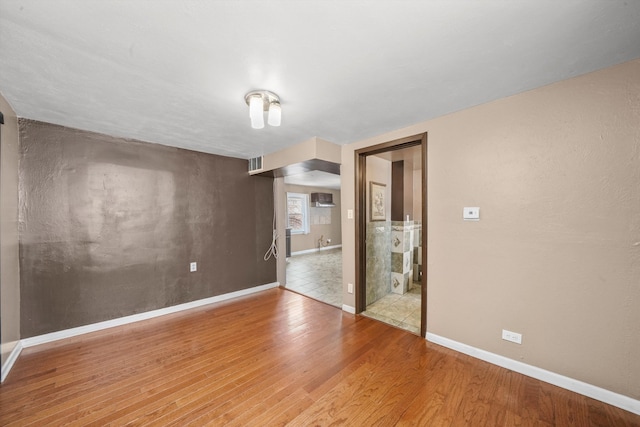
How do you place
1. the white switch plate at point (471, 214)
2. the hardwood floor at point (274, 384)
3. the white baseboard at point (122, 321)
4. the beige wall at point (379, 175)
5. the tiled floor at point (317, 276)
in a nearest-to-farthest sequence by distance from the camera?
the hardwood floor at point (274, 384), the white switch plate at point (471, 214), the white baseboard at point (122, 321), the beige wall at point (379, 175), the tiled floor at point (317, 276)

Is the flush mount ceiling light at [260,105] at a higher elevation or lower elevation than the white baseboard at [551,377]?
higher

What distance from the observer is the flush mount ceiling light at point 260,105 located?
5.73 feet

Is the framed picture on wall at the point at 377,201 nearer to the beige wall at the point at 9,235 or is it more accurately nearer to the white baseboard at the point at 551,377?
the white baseboard at the point at 551,377

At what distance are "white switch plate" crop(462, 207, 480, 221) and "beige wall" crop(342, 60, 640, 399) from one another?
42mm

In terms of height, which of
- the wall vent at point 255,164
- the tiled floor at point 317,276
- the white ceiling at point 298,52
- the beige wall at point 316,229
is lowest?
the tiled floor at point 317,276

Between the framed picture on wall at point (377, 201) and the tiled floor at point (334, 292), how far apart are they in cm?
127

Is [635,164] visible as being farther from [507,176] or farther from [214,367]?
[214,367]

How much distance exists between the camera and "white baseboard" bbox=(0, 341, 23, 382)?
1.87 metres

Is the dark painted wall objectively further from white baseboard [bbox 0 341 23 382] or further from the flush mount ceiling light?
the flush mount ceiling light

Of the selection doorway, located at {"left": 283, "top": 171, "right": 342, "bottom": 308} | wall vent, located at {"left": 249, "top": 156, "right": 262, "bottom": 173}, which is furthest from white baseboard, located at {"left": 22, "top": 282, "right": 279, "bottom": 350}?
wall vent, located at {"left": 249, "top": 156, "right": 262, "bottom": 173}

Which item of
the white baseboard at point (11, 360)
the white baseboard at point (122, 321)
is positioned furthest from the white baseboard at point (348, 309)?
the white baseboard at point (11, 360)

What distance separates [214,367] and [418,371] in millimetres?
1725

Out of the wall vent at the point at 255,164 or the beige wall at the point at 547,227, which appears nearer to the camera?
the beige wall at the point at 547,227

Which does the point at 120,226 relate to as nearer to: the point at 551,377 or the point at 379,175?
the point at 379,175
